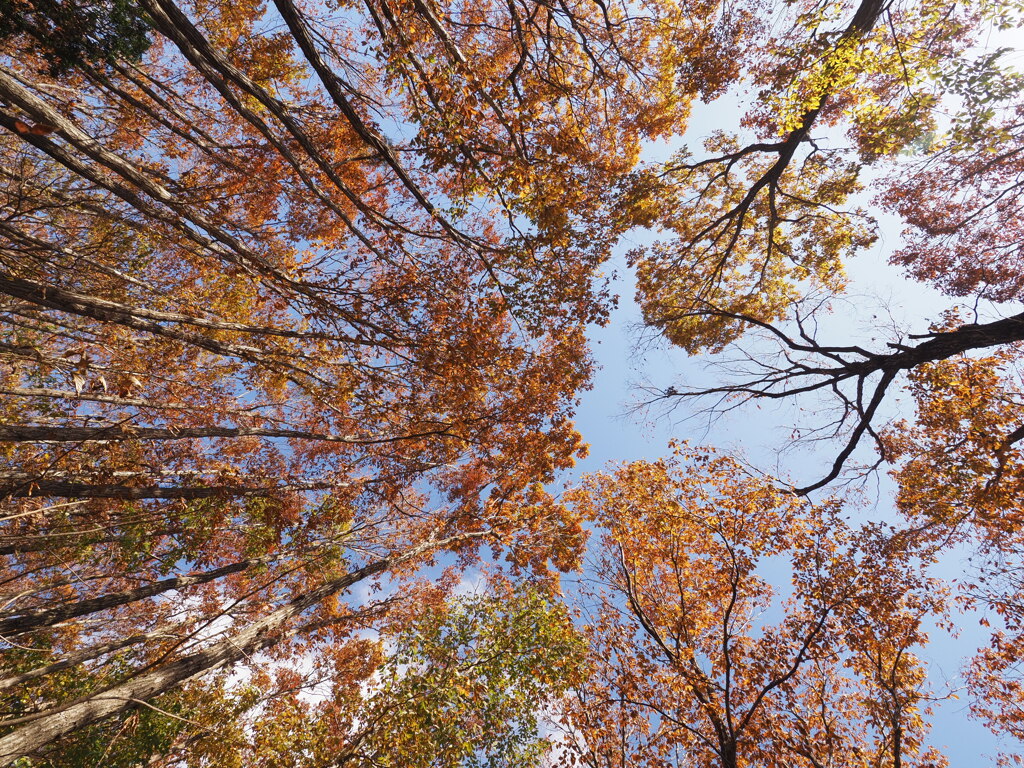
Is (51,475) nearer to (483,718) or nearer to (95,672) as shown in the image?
(95,672)

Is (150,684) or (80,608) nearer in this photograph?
(150,684)

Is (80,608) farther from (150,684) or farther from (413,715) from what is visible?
(413,715)

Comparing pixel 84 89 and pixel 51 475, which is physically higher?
pixel 84 89

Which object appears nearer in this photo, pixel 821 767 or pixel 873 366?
pixel 821 767

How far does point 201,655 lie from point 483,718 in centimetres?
467

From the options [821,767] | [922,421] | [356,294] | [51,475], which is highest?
[922,421]

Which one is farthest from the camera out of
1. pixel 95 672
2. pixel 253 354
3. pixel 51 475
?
pixel 95 672

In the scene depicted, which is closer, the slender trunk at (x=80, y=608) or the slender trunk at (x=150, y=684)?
the slender trunk at (x=150, y=684)

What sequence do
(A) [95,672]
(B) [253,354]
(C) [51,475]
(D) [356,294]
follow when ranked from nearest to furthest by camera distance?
(D) [356,294] → (B) [253,354] → (C) [51,475] → (A) [95,672]

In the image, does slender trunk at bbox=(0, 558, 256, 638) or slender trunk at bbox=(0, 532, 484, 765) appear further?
slender trunk at bbox=(0, 558, 256, 638)

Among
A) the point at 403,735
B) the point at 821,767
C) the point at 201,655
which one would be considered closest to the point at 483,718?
the point at 403,735

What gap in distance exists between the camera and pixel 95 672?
722 cm

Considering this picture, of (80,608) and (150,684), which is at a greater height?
(80,608)

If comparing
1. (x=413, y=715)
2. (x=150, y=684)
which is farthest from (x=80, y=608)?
(x=413, y=715)
